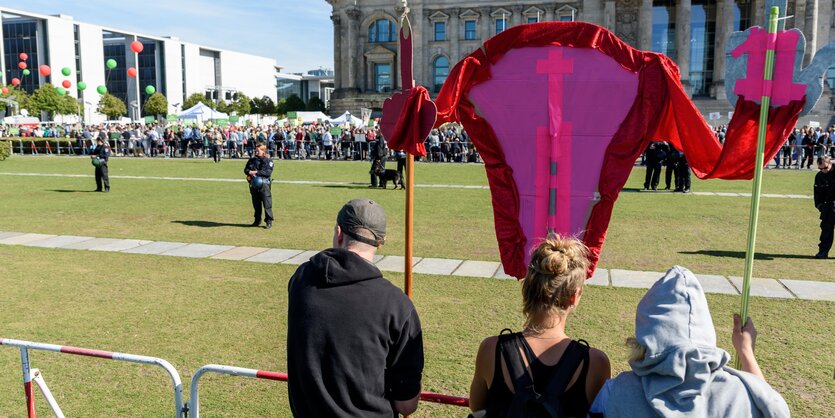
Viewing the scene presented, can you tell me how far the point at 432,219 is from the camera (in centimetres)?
1384

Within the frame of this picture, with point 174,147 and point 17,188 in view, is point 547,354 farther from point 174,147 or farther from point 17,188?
point 174,147

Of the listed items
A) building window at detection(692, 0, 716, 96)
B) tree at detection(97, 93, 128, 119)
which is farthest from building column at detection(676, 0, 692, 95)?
tree at detection(97, 93, 128, 119)

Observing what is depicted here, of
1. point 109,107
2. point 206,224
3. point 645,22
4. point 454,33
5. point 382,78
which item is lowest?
point 206,224

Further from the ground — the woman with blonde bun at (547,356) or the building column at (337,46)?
the building column at (337,46)

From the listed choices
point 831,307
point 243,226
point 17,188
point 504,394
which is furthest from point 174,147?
point 504,394

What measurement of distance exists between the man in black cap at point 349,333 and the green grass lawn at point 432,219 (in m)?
7.37

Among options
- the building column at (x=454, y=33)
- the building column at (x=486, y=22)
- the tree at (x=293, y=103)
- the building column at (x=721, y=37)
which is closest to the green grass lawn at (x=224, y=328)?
the building column at (x=721, y=37)

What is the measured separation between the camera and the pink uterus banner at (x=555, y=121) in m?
4.44

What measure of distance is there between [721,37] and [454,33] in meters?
24.0

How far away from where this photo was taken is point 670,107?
4363 millimetres

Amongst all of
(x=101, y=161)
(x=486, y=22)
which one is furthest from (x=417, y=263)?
(x=486, y=22)

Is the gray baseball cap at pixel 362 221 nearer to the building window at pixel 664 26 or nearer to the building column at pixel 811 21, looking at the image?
the building column at pixel 811 21

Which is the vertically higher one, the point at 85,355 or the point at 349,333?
the point at 349,333

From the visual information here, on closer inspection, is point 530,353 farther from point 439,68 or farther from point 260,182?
point 439,68
